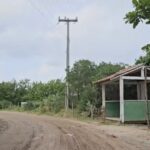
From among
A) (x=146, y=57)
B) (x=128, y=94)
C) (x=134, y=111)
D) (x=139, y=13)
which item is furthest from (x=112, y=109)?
(x=139, y=13)

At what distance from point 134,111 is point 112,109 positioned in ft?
17.6

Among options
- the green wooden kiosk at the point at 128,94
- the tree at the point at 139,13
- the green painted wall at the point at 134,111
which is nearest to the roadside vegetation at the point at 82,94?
the green wooden kiosk at the point at 128,94

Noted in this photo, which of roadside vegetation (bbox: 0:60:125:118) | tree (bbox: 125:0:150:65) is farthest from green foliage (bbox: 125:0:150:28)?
roadside vegetation (bbox: 0:60:125:118)

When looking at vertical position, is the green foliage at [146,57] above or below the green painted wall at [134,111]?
above

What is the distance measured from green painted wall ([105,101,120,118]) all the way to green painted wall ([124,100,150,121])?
499 cm

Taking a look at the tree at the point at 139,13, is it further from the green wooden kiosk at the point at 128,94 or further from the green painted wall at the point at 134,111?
the green painted wall at the point at 134,111

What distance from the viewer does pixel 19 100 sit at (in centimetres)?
8256

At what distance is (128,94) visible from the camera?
37938mm

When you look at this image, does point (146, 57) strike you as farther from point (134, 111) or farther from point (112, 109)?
point (112, 109)

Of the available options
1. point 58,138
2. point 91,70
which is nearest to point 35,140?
point 58,138

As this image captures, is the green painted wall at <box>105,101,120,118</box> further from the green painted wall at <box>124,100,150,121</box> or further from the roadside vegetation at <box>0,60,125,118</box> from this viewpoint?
the green painted wall at <box>124,100,150,121</box>

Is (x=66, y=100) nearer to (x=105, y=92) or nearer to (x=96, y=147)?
(x=105, y=92)

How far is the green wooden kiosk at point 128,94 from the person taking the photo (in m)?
32.4

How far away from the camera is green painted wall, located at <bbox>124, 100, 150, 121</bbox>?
32.4 m
